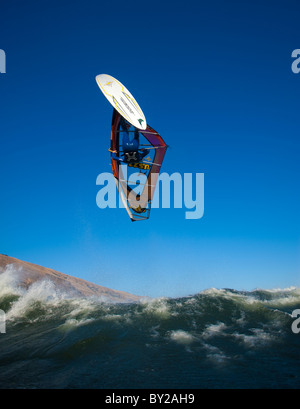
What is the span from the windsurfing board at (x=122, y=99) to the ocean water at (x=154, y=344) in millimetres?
11434

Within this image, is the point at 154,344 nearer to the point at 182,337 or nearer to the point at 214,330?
the point at 182,337

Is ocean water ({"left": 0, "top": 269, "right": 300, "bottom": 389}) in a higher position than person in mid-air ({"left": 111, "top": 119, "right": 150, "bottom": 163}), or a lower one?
lower

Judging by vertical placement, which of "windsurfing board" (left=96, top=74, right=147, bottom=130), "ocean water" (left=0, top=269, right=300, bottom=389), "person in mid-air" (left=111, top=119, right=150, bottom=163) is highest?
"windsurfing board" (left=96, top=74, right=147, bottom=130)

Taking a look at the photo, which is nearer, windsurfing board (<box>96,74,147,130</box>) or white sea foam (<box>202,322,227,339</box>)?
white sea foam (<box>202,322,227,339</box>)

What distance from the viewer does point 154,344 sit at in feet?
37.0

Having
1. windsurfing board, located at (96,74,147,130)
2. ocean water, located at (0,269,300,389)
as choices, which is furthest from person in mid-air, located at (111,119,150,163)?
ocean water, located at (0,269,300,389)

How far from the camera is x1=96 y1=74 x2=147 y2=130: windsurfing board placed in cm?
1565

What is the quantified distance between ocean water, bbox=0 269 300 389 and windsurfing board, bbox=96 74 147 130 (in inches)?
450

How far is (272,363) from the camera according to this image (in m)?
9.11

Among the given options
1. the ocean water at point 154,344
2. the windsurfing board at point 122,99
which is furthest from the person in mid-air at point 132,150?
the ocean water at point 154,344

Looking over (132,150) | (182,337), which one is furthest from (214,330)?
(132,150)

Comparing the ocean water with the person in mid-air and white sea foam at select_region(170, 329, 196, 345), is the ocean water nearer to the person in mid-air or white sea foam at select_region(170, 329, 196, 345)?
white sea foam at select_region(170, 329, 196, 345)

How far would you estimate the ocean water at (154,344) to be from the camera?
832 cm

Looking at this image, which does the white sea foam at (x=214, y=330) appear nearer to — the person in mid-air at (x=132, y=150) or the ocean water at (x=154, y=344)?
the ocean water at (x=154, y=344)
